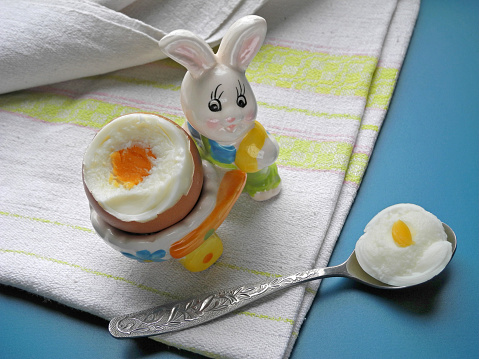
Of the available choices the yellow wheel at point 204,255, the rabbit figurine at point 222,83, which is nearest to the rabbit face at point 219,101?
Answer: the rabbit figurine at point 222,83

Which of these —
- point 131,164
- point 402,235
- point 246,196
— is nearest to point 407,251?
point 402,235

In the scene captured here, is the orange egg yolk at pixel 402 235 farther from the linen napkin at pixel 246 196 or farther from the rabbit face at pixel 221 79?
the rabbit face at pixel 221 79

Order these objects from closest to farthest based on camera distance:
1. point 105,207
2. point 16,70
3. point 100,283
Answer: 1. point 105,207
2. point 100,283
3. point 16,70

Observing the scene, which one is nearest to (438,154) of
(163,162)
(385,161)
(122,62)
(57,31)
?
(385,161)

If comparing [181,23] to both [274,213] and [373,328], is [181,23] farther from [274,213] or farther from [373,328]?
[373,328]

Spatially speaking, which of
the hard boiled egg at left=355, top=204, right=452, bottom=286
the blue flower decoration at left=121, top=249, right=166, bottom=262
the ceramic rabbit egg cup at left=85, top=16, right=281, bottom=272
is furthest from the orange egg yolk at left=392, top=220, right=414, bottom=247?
the blue flower decoration at left=121, top=249, right=166, bottom=262

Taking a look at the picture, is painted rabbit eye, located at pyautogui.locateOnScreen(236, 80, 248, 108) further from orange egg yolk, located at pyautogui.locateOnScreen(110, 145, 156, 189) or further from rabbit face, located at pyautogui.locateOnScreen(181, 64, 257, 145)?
orange egg yolk, located at pyautogui.locateOnScreen(110, 145, 156, 189)
